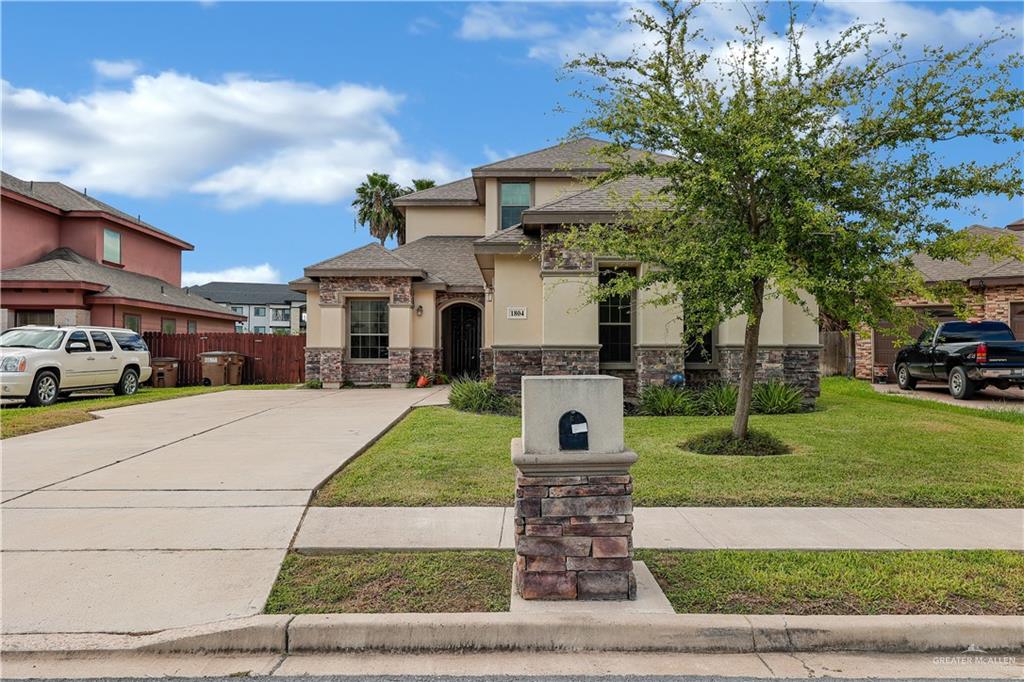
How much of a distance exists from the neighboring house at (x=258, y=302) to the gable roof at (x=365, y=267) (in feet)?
181

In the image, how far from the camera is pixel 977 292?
57.7 ft

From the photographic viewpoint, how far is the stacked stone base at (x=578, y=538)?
391 centimetres

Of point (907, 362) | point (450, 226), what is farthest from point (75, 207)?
point (907, 362)

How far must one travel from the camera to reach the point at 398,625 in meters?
3.60

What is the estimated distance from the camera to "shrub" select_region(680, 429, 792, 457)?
27.4ft

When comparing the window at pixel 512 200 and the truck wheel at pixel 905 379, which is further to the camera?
the window at pixel 512 200

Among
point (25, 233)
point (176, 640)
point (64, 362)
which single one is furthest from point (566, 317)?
point (25, 233)

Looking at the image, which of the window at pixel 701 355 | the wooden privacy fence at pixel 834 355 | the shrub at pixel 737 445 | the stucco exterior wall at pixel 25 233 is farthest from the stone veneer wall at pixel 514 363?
the stucco exterior wall at pixel 25 233

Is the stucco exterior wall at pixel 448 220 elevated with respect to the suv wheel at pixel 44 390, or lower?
elevated

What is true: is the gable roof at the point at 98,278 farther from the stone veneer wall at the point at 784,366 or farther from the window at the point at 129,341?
the stone veneer wall at the point at 784,366

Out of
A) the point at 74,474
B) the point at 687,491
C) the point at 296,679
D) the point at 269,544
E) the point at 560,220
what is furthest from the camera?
the point at 560,220

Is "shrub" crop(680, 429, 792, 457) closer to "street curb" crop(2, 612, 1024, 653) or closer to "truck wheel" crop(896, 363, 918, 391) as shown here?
"street curb" crop(2, 612, 1024, 653)

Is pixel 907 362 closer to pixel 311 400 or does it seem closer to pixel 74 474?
pixel 311 400

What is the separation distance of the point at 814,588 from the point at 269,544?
4012mm
